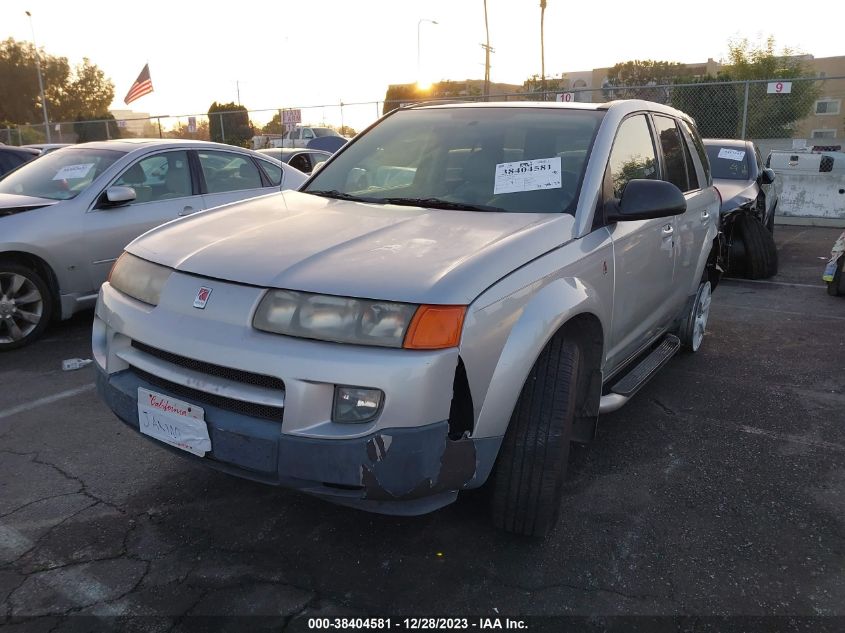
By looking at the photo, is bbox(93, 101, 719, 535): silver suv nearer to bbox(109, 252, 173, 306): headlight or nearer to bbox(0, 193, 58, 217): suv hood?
bbox(109, 252, 173, 306): headlight

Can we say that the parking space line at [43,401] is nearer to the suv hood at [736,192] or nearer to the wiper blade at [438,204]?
the wiper blade at [438,204]

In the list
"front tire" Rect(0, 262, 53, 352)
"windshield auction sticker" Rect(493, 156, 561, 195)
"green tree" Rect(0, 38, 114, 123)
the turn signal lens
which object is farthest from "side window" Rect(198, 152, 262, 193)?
"green tree" Rect(0, 38, 114, 123)

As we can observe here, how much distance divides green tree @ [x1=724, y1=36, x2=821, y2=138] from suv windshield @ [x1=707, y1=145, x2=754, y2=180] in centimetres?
1052

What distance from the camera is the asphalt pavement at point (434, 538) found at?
2.38 metres

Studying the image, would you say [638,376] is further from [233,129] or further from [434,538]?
[233,129]

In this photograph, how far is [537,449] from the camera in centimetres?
256

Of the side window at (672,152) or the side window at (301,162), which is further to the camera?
the side window at (301,162)

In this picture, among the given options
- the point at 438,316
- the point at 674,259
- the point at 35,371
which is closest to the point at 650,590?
the point at 438,316

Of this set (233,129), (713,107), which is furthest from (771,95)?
(233,129)

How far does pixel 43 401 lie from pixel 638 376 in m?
3.63

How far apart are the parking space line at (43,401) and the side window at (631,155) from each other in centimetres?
357

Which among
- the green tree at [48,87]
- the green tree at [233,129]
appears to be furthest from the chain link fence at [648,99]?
the green tree at [48,87]

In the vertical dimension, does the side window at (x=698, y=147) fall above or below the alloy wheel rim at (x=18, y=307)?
above

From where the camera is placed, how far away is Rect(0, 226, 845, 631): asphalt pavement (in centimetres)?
238
